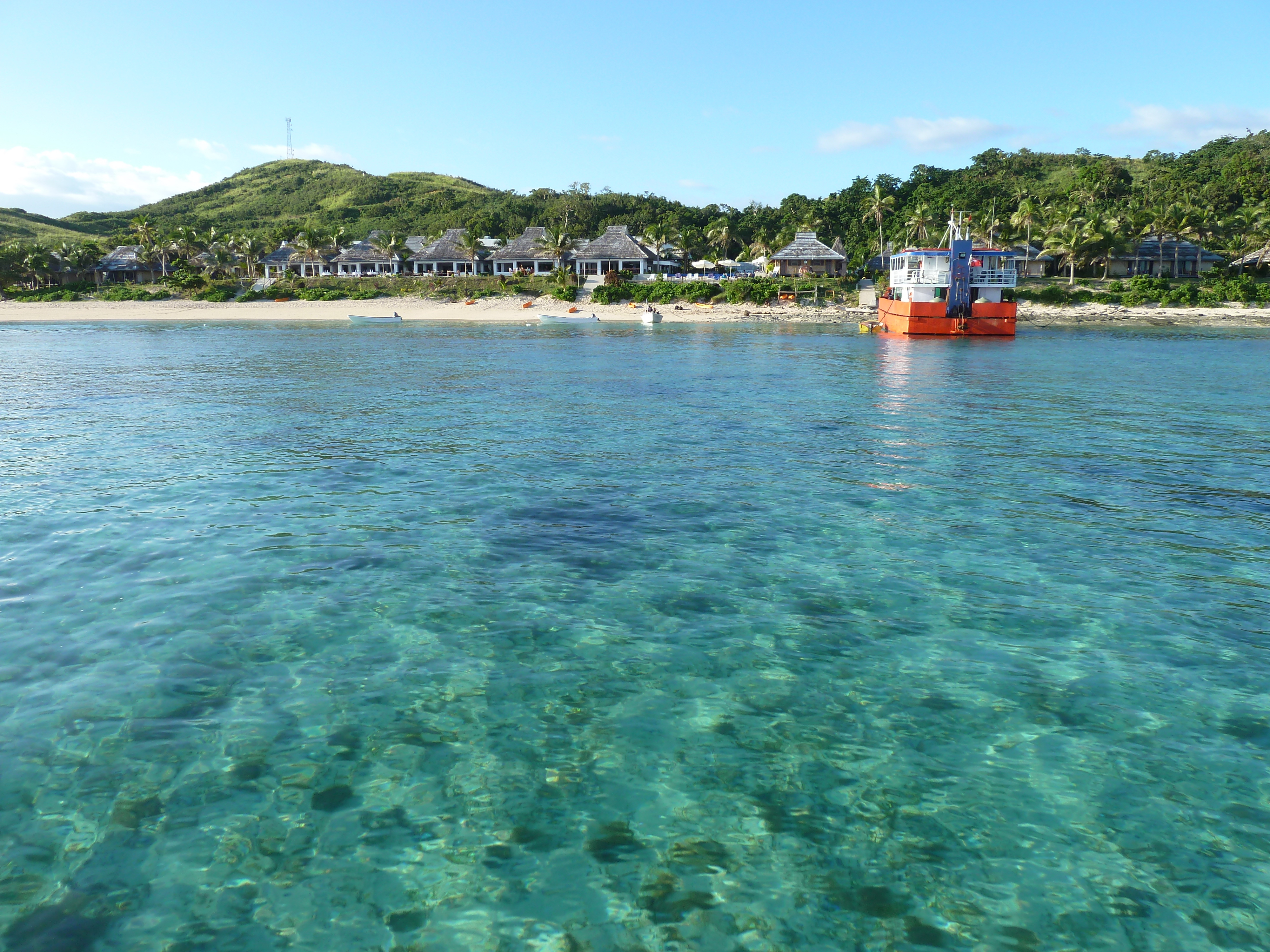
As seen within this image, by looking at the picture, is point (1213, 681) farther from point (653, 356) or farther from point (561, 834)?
point (653, 356)

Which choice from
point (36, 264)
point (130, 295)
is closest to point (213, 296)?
point (130, 295)

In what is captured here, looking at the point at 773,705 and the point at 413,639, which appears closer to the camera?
the point at 773,705

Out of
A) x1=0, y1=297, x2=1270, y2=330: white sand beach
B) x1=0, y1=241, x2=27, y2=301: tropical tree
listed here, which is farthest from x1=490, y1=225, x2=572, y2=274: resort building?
x1=0, y1=241, x2=27, y2=301: tropical tree

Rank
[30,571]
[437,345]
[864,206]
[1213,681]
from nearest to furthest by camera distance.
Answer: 1. [1213,681]
2. [30,571]
3. [437,345]
4. [864,206]

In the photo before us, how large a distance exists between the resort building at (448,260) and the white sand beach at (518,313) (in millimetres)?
10032

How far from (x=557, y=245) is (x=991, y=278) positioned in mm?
46743

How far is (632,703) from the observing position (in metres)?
5.86

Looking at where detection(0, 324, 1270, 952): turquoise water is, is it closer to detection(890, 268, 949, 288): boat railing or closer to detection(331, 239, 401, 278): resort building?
detection(890, 268, 949, 288): boat railing

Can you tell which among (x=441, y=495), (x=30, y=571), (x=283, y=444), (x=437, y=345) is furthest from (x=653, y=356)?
(x=30, y=571)

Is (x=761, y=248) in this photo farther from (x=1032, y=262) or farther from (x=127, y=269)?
(x=127, y=269)

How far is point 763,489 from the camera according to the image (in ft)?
40.3

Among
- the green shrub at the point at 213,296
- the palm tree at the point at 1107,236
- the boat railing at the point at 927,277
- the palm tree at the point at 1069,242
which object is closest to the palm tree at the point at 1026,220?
the palm tree at the point at 1069,242

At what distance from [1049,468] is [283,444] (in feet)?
47.5

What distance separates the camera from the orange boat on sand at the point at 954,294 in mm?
46188
